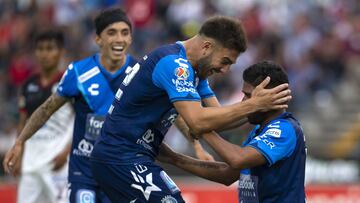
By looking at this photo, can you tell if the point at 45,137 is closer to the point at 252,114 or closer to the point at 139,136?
the point at 139,136

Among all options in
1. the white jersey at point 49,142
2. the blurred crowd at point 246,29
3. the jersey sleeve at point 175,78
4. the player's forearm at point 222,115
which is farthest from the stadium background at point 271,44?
the player's forearm at point 222,115

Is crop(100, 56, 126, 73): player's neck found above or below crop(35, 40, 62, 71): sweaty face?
below

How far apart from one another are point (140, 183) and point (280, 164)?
111 cm

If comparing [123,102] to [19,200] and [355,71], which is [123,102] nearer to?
[19,200]

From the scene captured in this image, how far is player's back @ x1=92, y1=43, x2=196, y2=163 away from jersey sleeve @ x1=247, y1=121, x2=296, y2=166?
68 centimetres

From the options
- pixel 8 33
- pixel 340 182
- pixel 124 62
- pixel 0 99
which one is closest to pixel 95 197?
pixel 124 62

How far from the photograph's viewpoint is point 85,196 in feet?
31.8

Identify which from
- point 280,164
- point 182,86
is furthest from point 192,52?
point 280,164

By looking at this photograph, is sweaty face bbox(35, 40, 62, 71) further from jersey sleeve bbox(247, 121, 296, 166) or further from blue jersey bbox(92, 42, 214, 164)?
jersey sleeve bbox(247, 121, 296, 166)

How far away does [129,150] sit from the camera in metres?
7.93

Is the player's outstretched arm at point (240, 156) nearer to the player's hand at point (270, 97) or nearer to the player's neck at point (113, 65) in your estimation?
the player's hand at point (270, 97)

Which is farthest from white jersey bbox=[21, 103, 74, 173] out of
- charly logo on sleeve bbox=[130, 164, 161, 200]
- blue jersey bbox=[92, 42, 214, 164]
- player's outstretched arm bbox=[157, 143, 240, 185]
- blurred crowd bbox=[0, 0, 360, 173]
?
blurred crowd bbox=[0, 0, 360, 173]

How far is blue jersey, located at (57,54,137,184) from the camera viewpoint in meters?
9.73

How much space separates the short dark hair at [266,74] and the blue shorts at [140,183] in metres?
1.04
